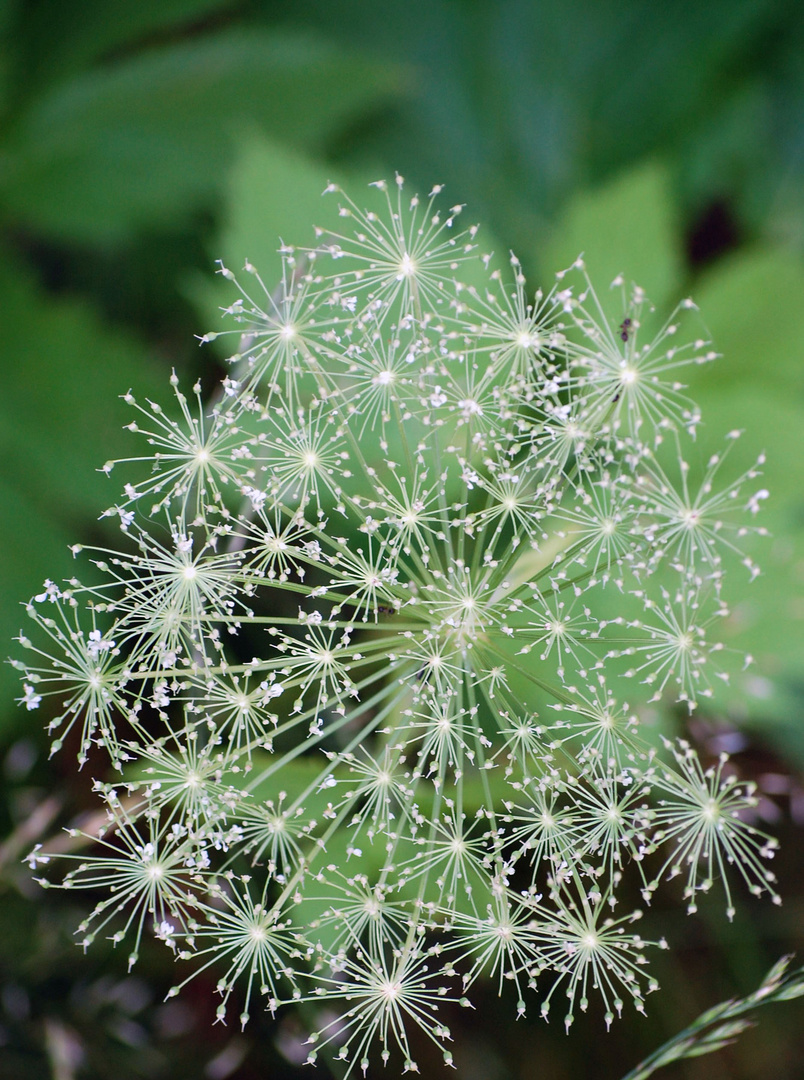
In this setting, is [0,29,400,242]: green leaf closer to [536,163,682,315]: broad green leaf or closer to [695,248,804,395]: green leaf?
[536,163,682,315]: broad green leaf

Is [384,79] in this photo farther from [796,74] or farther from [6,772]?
[6,772]

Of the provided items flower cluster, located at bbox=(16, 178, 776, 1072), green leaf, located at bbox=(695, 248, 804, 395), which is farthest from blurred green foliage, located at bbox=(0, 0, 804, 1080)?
flower cluster, located at bbox=(16, 178, 776, 1072)

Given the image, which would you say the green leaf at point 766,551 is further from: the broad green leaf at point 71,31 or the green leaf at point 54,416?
the broad green leaf at point 71,31

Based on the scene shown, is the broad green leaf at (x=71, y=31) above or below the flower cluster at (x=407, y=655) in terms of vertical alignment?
above

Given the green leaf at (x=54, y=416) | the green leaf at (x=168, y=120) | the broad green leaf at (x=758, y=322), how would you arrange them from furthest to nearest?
the green leaf at (x=168, y=120), the green leaf at (x=54, y=416), the broad green leaf at (x=758, y=322)

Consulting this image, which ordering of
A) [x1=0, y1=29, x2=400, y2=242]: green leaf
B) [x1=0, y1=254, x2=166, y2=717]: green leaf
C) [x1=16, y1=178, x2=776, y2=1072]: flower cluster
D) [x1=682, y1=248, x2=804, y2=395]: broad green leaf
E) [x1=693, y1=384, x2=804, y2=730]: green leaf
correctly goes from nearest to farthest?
[x1=16, y1=178, x2=776, y2=1072]: flower cluster < [x1=693, y1=384, x2=804, y2=730]: green leaf < [x1=682, y1=248, x2=804, y2=395]: broad green leaf < [x1=0, y1=254, x2=166, y2=717]: green leaf < [x1=0, y1=29, x2=400, y2=242]: green leaf

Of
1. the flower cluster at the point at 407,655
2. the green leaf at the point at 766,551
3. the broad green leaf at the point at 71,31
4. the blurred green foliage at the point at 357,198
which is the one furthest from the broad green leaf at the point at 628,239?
the broad green leaf at the point at 71,31

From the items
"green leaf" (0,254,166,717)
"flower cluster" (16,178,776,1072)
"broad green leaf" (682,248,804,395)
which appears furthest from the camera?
"green leaf" (0,254,166,717)
